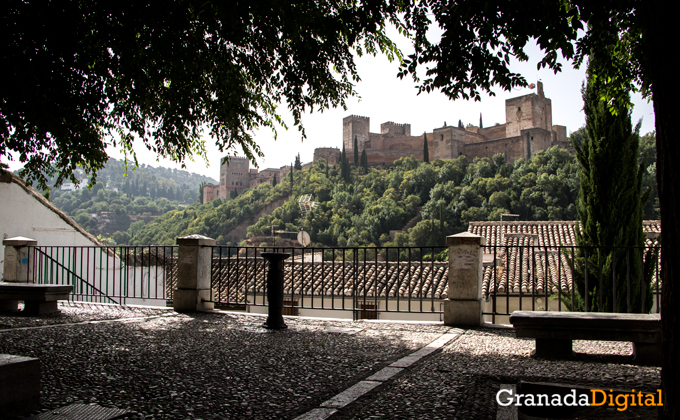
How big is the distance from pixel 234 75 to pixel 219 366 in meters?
3.92

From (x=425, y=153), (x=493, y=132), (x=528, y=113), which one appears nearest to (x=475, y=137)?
(x=493, y=132)

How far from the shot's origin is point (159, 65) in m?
5.64

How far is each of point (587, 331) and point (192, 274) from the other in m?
5.14

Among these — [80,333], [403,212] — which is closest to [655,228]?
[80,333]

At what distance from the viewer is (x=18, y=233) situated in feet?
37.6

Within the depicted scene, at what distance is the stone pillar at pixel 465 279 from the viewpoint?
543 centimetres

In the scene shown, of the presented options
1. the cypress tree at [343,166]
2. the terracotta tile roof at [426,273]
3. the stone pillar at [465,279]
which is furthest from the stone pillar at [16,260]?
the cypress tree at [343,166]

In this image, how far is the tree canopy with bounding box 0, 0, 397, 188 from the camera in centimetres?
500

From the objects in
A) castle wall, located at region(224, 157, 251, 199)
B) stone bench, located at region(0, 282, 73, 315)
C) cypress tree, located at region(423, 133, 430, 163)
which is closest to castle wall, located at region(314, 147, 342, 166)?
cypress tree, located at region(423, 133, 430, 163)

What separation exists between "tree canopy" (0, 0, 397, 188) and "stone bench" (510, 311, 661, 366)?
10.6 ft

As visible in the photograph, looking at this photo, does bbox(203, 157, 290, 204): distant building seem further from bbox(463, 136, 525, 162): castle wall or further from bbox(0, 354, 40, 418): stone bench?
bbox(0, 354, 40, 418): stone bench

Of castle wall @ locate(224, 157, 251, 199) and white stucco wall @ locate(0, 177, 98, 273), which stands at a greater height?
castle wall @ locate(224, 157, 251, 199)

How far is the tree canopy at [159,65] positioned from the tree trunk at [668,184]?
312cm

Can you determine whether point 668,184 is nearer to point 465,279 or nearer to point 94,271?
point 465,279
